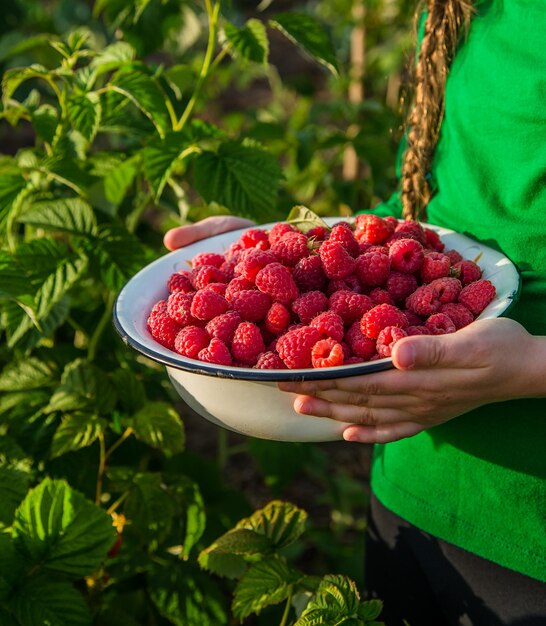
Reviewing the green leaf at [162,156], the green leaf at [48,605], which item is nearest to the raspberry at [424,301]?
the green leaf at [162,156]

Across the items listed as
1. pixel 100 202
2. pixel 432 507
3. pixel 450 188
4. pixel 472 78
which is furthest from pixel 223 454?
pixel 472 78

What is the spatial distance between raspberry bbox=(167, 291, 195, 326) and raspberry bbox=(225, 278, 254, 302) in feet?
0.15

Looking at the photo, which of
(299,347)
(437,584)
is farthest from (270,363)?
(437,584)

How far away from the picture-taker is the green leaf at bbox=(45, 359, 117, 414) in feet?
4.10

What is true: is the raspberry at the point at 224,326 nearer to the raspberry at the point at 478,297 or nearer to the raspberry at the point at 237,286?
the raspberry at the point at 237,286

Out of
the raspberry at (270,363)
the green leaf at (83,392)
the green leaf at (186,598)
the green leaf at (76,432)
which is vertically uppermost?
the raspberry at (270,363)

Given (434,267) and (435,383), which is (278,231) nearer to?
(434,267)

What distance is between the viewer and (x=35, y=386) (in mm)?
1321

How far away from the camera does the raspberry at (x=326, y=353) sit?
2.73 ft

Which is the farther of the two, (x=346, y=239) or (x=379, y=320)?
(x=346, y=239)

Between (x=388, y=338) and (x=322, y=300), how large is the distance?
0.12m

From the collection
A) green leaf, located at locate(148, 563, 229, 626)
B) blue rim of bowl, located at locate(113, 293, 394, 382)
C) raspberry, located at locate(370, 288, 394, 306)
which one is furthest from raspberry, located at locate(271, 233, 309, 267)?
green leaf, located at locate(148, 563, 229, 626)

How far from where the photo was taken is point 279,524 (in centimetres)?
113

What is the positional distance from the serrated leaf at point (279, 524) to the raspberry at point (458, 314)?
38cm
